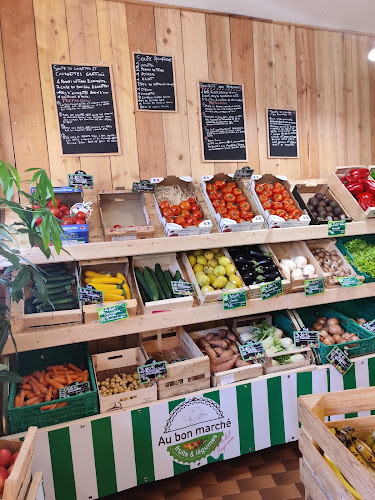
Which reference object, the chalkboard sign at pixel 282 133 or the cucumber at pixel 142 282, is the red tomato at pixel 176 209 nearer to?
the cucumber at pixel 142 282

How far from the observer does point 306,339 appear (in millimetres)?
2613

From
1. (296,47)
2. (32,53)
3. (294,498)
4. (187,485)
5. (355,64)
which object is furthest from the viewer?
(355,64)

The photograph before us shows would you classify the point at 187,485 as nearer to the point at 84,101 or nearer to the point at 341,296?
the point at 341,296

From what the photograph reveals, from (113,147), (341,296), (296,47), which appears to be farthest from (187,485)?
(296,47)

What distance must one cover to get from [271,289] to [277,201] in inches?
29.8

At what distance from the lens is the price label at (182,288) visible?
7.96ft

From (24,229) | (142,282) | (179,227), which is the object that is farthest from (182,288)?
(24,229)

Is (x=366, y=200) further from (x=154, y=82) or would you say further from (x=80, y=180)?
(x=80, y=180)

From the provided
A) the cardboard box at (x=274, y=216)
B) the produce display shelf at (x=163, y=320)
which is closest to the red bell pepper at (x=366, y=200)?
the cardboard box at (x=274, y=216)

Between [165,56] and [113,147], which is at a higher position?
[165,56]

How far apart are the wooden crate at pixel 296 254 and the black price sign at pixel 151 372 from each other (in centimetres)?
110

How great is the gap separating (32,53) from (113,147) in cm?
85

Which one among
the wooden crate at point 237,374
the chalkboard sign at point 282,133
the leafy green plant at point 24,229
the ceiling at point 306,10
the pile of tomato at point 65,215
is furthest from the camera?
the chalkboard sign at point 282,133

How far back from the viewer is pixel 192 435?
2369 mm
